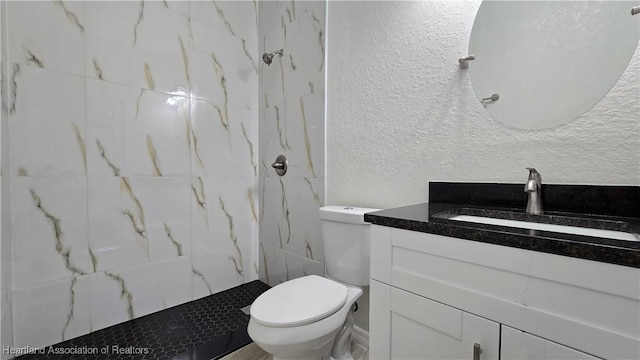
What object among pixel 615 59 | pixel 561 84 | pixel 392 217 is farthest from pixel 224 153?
pixel 615 59

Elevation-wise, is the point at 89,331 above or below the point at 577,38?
below

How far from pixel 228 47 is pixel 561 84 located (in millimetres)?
1958

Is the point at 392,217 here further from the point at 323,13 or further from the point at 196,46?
the point at 196,46

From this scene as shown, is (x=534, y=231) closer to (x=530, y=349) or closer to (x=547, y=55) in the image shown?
(x=530, y=349)

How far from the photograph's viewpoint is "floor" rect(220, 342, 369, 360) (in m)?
1.32

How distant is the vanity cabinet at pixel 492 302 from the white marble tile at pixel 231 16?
189 cm

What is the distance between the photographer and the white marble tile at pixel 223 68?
1.83 meters

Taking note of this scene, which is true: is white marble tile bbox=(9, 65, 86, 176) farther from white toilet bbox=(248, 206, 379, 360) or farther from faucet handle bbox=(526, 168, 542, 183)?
faucet handle bbox=(526, 168, 542, 183)

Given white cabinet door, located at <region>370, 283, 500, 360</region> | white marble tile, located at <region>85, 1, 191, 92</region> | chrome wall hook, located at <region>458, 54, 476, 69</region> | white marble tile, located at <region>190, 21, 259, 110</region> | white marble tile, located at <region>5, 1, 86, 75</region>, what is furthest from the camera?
white marble tile, located at <region>190, 21, 259, 110</region>

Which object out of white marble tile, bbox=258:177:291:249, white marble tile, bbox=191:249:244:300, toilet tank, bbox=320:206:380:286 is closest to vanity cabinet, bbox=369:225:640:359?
toilet tank, bbox=320:206:380:286

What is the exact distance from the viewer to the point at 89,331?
4.79 feet

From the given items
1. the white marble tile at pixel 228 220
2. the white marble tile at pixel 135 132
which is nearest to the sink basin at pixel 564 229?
the white marble tile at pixel 228 220

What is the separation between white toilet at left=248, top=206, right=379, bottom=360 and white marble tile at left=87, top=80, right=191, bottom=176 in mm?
1097

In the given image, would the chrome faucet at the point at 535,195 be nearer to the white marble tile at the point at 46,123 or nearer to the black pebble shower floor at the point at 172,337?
the black pebble shower floor at the point at 172,337
